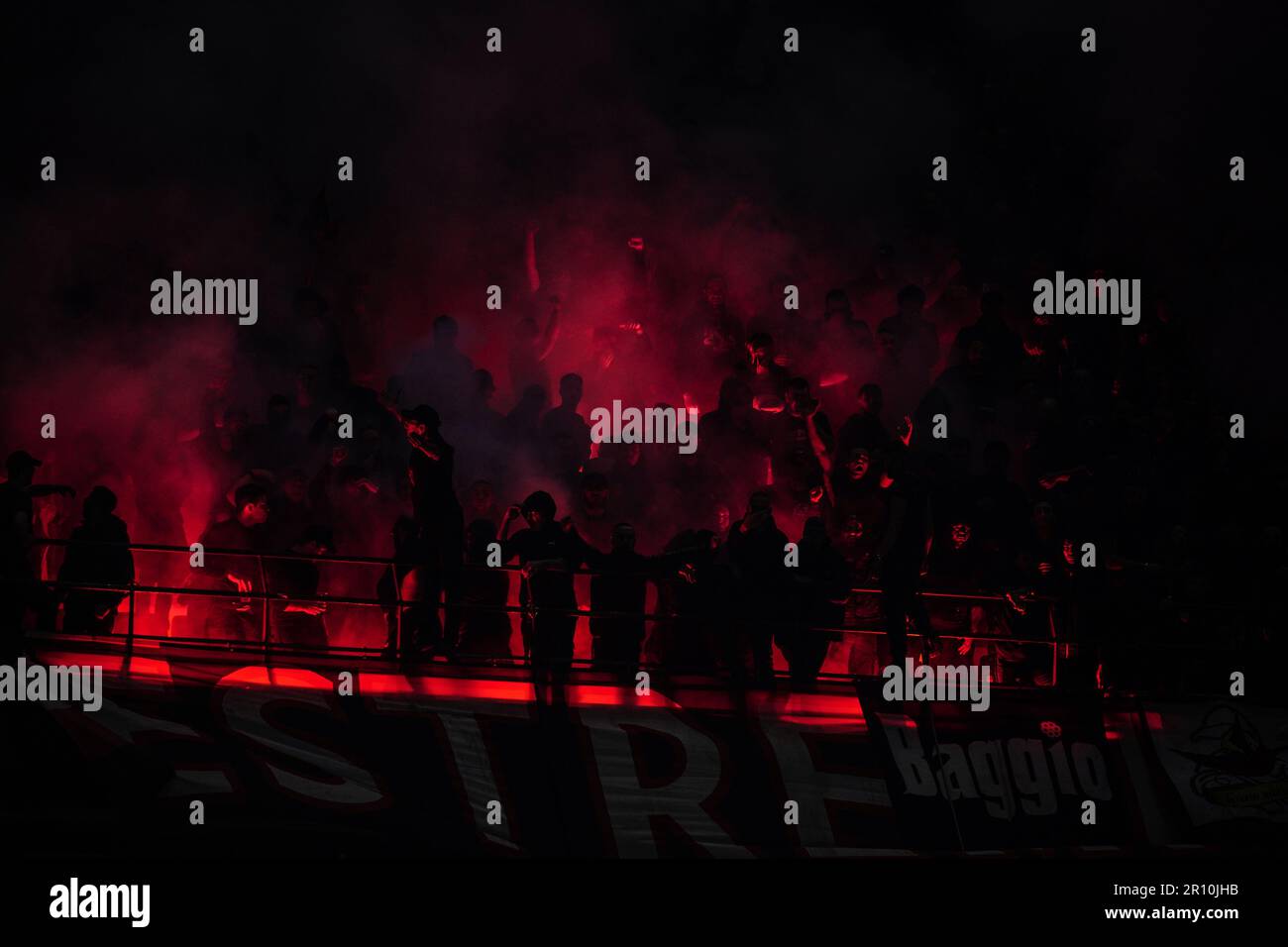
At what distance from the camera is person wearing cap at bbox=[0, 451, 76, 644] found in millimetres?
8844

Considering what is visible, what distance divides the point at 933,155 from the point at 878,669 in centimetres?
526

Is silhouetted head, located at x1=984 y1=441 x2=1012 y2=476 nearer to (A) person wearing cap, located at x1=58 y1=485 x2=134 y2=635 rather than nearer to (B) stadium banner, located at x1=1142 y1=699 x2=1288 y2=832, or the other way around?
(B) stadium banner, located at x1=1142 y1=699 x2=1288 y2=832

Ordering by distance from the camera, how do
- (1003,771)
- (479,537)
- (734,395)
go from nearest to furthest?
(1003,771) < (479,537) < (734,395)

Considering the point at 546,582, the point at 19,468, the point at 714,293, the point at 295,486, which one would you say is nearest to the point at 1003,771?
the point at 546,582

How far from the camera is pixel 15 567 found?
29.2 feet

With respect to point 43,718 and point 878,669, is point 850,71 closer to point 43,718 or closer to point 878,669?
point 878,669

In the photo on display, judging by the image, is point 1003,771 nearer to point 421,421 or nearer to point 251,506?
point 421,421

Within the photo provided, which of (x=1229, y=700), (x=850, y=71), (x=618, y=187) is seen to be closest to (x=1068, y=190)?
(x=850, y=71)

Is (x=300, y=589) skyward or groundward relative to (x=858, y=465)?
groundward

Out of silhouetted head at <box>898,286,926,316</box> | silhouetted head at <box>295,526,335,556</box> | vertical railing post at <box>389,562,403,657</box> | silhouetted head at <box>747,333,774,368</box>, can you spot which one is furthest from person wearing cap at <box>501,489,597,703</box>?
silhouetted head at <box>898,286,926,316</box>

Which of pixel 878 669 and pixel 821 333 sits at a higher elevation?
pixel 821 333

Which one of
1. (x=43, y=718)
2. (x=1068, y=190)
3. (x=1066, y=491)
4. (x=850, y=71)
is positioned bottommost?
(x=43, y=718)

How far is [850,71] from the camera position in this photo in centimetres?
1391

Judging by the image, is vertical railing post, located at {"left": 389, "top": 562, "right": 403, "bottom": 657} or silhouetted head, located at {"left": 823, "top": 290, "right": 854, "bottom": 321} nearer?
vertical railing post, located at {"left": 389, "top": 562, "right": 403, "bottom": 657}
